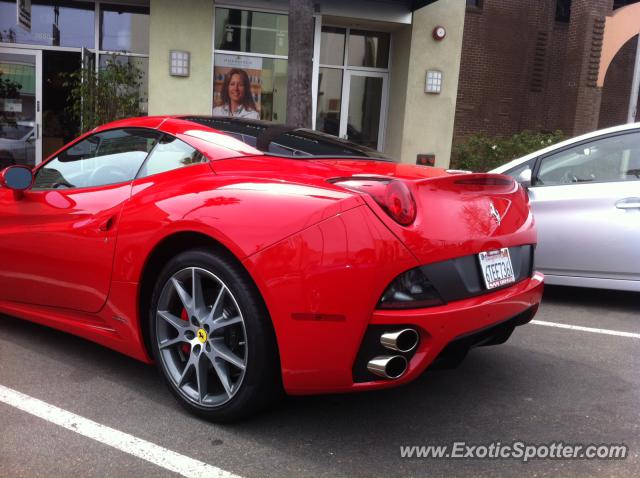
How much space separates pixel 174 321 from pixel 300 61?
570 centimetres

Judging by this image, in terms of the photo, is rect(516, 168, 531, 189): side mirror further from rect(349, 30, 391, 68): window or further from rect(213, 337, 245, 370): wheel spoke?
rect(349, 30, 391, 68): window

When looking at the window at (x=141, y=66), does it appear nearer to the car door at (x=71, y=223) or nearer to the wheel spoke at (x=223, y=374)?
the car door at (x=71, y=223)

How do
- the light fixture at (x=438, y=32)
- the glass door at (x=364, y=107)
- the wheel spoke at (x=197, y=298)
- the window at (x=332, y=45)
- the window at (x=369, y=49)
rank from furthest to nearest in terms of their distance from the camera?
the glass door at (x=364, y=107)
the window at (x=369, y=49)
the window at (x=332, y=45)
the light fixture at (x=438, y=32)
the wheel spoke at (x=197, y=298)

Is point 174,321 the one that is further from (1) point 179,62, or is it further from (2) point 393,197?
(1) point 179,62

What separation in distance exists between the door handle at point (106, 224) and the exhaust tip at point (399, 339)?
5.20 ft

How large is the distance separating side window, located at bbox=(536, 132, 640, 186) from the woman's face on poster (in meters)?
6.98

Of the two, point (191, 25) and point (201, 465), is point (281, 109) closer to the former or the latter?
point (191, 25)

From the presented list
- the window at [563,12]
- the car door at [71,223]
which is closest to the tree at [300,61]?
the car door at [71,223]

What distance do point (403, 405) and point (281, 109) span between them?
896 cm

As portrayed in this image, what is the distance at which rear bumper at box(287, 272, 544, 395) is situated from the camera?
250cm

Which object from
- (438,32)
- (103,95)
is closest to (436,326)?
(103,95)

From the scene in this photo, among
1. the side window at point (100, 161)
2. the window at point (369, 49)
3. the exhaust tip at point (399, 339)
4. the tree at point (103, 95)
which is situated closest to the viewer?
the exhaust tip at point (399, 339)

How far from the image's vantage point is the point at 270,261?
258cm

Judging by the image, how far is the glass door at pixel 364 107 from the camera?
12234mm
